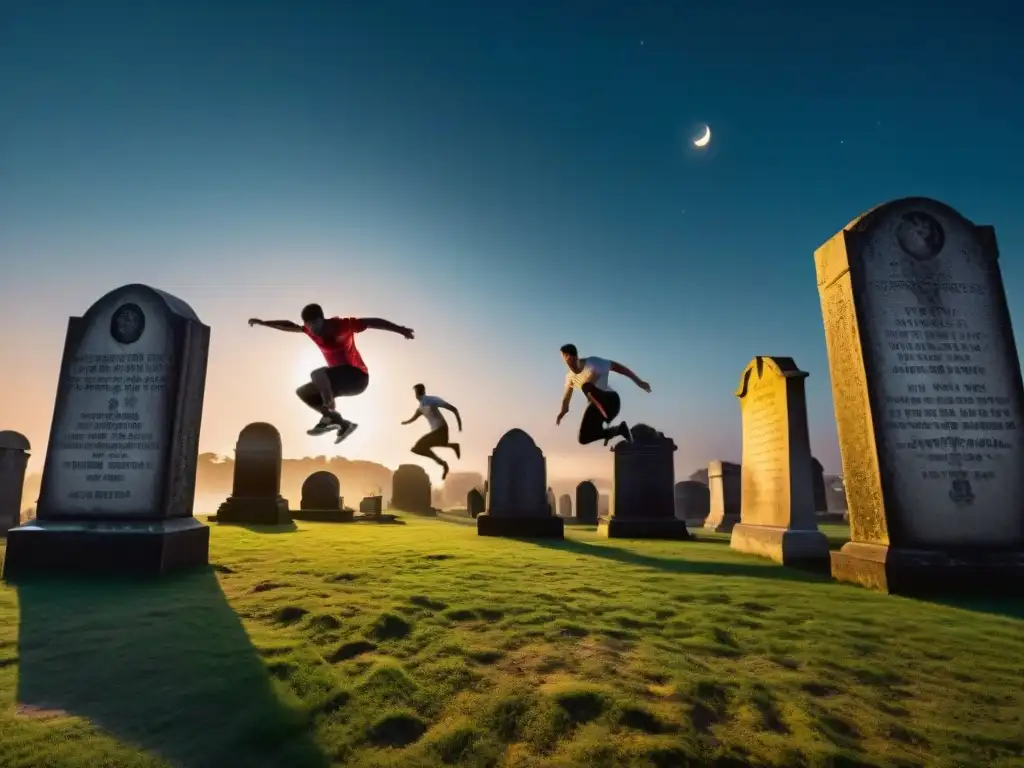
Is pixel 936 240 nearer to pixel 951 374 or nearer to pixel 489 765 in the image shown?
pixel 951 374

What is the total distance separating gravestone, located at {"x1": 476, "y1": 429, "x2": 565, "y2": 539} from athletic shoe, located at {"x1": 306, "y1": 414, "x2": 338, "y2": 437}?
490cm

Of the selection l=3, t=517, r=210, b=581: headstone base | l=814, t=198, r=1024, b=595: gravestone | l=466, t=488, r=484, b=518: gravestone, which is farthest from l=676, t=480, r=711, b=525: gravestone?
l=3, t=517, r=210, b=581: headstone base

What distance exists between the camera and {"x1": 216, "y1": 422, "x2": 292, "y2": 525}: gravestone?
11047mm

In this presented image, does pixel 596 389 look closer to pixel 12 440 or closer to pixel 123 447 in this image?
pixel 123 447

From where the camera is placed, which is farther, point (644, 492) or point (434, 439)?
point (644, 492)

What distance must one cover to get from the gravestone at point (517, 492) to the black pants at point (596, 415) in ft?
12.9

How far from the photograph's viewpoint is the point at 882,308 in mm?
5172

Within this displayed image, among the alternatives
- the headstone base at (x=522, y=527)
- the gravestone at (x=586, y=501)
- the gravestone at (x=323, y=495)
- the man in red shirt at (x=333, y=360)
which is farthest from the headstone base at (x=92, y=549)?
the gravestone at (x=586, y=501)

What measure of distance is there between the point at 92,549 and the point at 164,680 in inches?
129

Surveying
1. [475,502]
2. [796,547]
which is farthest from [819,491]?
[796,547]

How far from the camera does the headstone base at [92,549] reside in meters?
4.71

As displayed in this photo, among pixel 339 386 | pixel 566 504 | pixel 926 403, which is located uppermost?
pixel 339 386

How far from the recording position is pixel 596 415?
6574 millimetres

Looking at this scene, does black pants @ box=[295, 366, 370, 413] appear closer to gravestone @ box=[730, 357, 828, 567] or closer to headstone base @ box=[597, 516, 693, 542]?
gravestone @ box=[730, 357, 828, 567]
